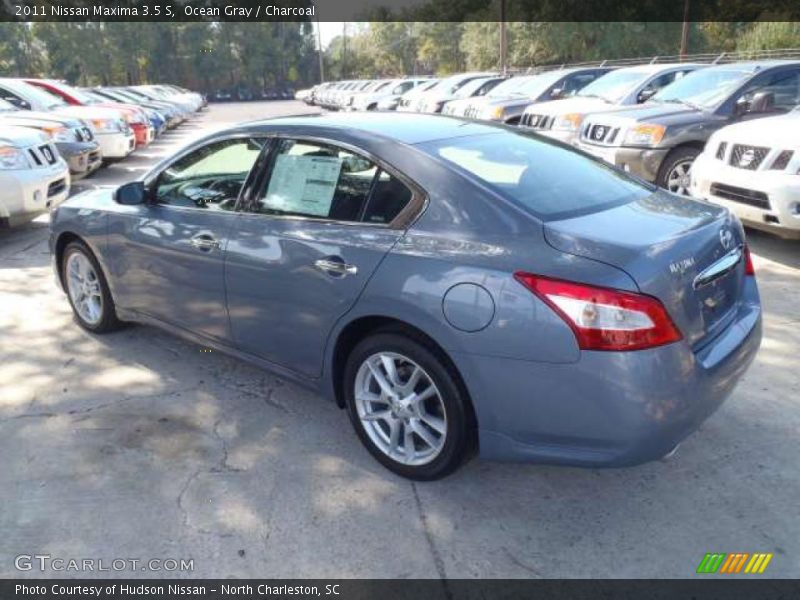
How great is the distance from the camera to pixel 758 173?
18.7 feet

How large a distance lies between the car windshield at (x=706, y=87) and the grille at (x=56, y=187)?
296 inches

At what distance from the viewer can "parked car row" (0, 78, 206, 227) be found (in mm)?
7176

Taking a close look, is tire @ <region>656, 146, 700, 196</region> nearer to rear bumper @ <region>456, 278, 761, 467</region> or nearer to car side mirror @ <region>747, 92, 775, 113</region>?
car side mirror @ <region>747, 92, 775, 113</region>

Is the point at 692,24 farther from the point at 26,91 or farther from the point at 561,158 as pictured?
the point at 561,158

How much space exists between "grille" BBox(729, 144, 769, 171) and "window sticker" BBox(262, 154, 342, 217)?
430 centimetres

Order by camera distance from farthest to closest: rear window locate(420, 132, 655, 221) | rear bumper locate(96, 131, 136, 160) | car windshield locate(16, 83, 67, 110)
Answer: rear bumper locate(96, 131, 136, 160) → car windshield locate(16, 83, 67, 110) → rear window locate(420, 132, 655, 221)

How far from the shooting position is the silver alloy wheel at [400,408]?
2896 millimetres

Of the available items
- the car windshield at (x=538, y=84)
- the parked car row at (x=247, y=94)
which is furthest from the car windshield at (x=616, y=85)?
the parked car row at (x=247, y=94)

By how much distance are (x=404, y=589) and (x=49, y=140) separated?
7.59 meters

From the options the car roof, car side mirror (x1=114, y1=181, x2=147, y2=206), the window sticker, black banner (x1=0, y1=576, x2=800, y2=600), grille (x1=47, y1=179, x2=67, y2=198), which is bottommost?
black banner (x1=0, y1=576, x2=800, y2=600)

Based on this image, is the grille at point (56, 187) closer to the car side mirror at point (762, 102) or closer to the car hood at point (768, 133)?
the car hood at point (768, 133)

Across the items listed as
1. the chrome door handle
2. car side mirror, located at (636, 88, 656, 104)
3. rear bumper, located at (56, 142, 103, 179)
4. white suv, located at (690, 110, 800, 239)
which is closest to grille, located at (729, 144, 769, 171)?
white suv, located at (690, 110, 800, 239)

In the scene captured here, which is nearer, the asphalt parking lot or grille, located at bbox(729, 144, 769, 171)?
the asphalt parking lot

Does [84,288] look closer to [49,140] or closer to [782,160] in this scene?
[49,140]
